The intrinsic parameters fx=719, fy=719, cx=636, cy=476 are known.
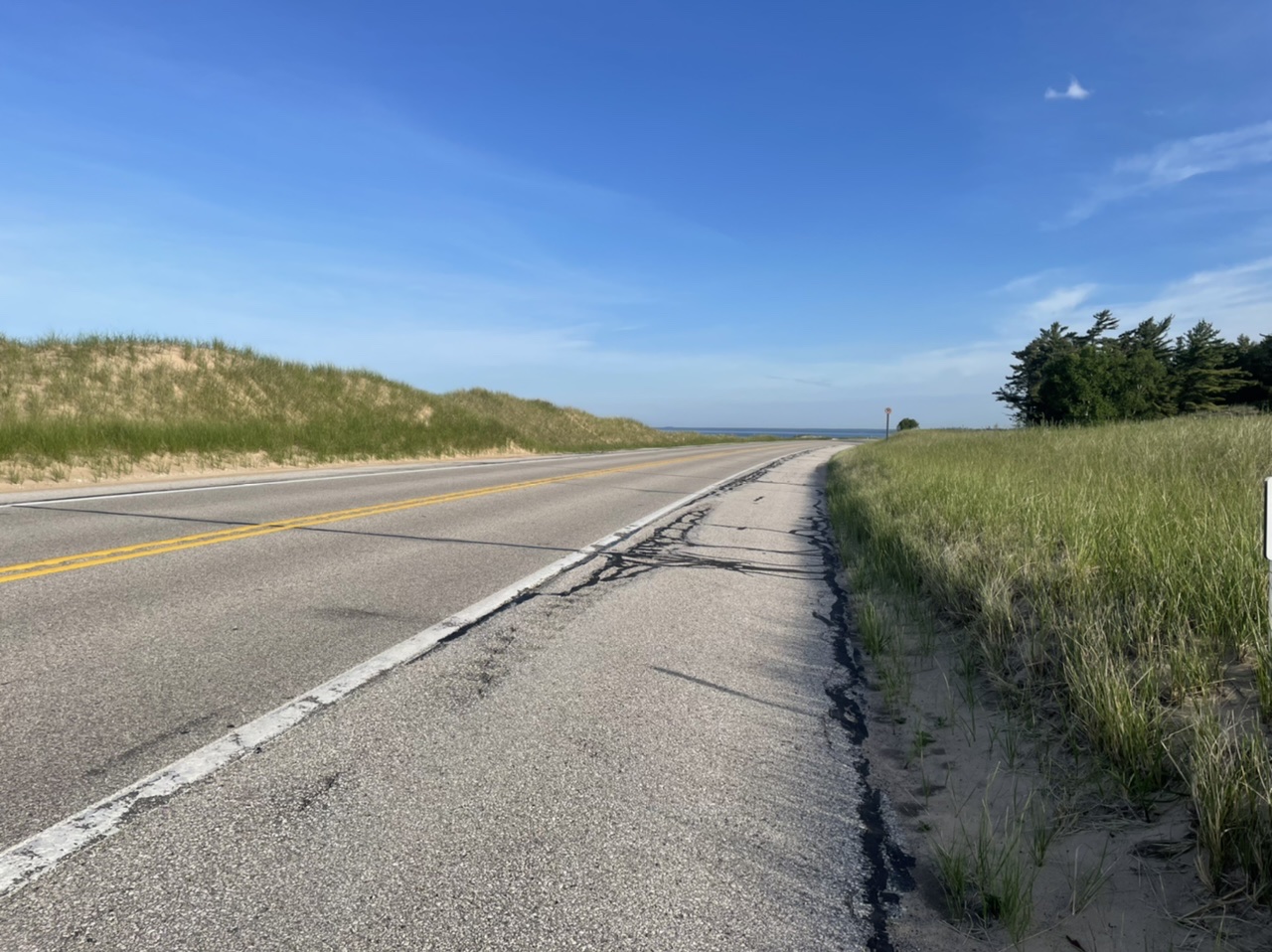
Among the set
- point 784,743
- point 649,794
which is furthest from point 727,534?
point 649,794

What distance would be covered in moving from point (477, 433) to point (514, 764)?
28555mm

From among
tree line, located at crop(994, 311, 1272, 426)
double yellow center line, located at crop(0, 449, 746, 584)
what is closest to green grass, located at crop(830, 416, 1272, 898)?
double yellow center line, located at crop(0, 449, 746, 584)

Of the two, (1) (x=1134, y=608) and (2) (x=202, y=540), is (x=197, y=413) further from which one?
(1) (x=1134, y=608)

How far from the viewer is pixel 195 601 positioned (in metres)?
4.88

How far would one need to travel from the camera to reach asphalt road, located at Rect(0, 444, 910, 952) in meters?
1.96

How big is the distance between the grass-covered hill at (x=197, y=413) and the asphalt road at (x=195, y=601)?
6113 millimetres

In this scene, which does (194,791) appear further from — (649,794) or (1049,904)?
(1049,904)

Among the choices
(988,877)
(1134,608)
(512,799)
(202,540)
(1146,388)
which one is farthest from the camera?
(1146,388)

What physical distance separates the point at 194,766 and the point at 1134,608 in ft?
14.5

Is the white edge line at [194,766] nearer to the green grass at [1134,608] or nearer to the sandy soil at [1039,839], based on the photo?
the sandy soil at [1039,839]

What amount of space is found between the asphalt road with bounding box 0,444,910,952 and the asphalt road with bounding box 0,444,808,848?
46 mm

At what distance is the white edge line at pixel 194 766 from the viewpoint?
2123mm

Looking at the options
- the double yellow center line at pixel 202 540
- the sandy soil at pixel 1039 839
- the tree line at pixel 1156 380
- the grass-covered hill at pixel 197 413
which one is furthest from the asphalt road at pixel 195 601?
the tree line at pixel 1156 380

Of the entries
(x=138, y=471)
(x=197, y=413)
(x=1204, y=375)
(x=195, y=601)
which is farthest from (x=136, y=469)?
(x=1204, y=375)
